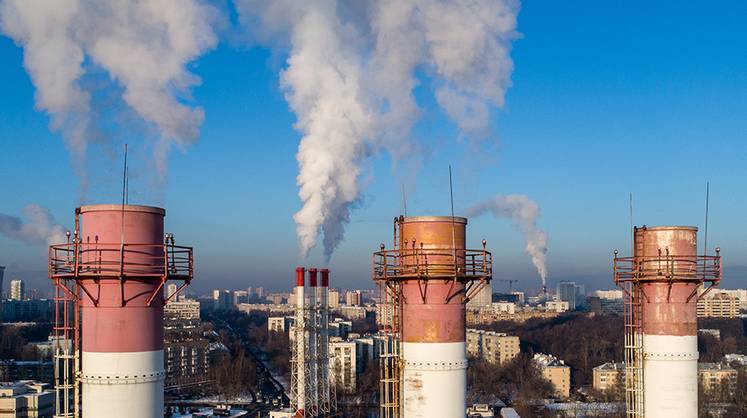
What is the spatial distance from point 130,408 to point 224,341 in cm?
14081

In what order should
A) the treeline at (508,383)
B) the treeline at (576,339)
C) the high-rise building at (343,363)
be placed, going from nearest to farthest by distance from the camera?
the treeline at (508,383) < the high-rise building at (343,363) < the treeline at (576,339)

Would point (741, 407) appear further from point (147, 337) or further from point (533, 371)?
point (147, 337)

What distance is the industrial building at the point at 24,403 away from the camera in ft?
219

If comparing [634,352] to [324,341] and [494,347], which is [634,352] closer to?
[324,341]

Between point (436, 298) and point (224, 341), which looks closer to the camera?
point (436, 298)

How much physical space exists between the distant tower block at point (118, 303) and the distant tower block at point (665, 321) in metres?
12.6

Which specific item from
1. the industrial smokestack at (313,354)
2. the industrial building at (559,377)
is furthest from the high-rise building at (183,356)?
the industrial smokestack at (313,354)

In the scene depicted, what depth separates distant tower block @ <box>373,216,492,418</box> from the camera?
1620cm

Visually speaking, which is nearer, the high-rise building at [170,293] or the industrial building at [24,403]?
the high-rise building at [170,293]

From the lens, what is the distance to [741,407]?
8675 cm

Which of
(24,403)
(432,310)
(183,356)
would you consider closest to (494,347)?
(183,356)

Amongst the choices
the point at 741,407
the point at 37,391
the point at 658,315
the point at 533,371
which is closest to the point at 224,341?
the point at 533,371

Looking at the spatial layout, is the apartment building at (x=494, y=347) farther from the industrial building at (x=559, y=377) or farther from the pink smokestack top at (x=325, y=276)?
the pink smokestack top at (x=325, y=276)

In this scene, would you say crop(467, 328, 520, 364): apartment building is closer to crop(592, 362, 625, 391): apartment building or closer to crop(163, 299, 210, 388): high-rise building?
crop(592, 362, 625, 391): apartment building
